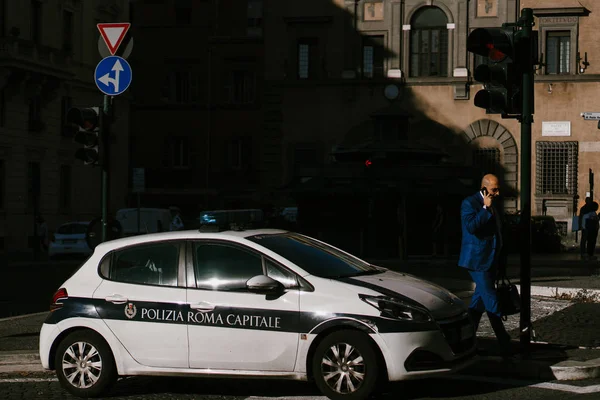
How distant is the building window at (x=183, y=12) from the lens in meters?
63.5

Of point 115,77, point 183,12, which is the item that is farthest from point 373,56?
point 115,77

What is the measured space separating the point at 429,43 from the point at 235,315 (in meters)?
41.7

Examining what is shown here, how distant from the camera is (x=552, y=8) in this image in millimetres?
48625

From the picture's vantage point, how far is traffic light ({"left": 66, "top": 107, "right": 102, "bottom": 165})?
14953mm

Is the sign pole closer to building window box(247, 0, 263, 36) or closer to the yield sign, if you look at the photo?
the yield sign

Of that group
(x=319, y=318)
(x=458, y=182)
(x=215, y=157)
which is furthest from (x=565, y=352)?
(x=215, y=157)

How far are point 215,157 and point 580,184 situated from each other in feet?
65.5

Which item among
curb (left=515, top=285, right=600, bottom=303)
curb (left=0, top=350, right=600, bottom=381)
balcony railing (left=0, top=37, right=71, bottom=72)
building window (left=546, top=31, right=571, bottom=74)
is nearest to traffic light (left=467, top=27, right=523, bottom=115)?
curb (left=0, top=350, right=600, bottom=381)

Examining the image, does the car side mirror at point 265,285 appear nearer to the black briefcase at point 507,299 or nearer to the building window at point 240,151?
the black briefcase at point 507,299

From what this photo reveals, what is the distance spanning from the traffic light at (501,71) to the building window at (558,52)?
125 ft

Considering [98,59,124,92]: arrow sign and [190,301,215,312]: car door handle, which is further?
[98,59,124,92]: arrow sign

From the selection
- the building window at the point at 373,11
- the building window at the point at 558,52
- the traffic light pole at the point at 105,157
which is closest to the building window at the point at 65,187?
the building window at the point at 373,11

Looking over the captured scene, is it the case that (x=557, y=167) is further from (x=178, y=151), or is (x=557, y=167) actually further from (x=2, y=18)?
(x=2, y=18)

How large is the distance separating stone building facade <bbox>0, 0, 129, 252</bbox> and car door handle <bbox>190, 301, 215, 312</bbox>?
33.5 meters
